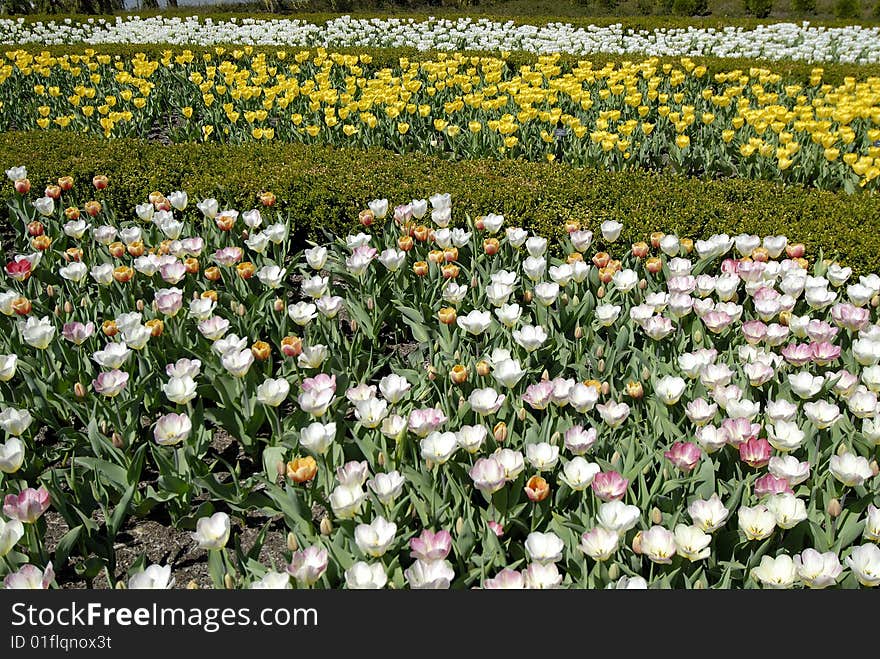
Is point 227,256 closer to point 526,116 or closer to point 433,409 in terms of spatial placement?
point 433,409

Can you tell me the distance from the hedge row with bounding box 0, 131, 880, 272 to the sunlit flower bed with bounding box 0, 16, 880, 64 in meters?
6.19

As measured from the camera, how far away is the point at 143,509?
3.12 m

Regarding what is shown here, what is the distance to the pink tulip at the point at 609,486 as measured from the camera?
2410 millimetres

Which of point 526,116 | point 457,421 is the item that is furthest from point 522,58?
point 457,421

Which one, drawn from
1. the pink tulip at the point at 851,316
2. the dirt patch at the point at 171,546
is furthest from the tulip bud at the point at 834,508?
the dirt patch at the point at 171,546

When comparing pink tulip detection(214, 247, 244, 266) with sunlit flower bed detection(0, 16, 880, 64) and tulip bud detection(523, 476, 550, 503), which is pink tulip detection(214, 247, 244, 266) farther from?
sunlit flower bed detection(0, 16, 880, 64)

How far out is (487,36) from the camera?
13.5 m

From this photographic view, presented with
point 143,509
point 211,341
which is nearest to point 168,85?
point 211,341

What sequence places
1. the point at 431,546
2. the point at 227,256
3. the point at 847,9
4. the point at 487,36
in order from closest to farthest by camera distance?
1. the point at 431,546
2. the point at 227,256
3. the point at 487,36
4. the point at 847,9

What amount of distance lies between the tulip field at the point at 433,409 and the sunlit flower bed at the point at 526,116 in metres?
0.41

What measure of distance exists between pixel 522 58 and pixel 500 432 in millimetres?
9166

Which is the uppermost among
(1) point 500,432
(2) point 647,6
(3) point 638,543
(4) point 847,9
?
(2) point 647,6

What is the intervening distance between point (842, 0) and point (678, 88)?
11.5 m

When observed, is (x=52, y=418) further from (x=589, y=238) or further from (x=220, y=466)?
(x=589, y=238)
